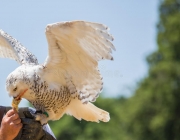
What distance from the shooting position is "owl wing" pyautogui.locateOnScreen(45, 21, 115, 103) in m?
5.33

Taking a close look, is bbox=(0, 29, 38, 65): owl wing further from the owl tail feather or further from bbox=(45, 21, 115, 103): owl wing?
the owl tail feather

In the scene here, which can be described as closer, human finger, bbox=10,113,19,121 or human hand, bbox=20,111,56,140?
human finger, bbox=10,113,19,121

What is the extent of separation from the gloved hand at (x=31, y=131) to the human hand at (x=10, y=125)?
12cm

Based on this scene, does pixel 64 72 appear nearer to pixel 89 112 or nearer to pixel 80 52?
pixel 80 52

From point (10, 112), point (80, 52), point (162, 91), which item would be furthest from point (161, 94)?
point (10, 112)

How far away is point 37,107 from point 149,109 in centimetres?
2597

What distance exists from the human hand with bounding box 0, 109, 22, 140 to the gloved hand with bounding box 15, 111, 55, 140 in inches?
4.7

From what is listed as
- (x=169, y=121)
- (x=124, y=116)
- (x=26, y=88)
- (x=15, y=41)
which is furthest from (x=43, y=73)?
(x=124, y=116)

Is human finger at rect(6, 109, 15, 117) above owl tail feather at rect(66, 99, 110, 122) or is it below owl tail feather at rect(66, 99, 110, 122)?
above

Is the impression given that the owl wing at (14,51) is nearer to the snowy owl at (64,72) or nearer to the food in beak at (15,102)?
the snowy owl at (64,72)

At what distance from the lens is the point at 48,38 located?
5.45 m

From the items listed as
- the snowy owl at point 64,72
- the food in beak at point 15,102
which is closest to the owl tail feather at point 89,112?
the snowy owl at point 64,72

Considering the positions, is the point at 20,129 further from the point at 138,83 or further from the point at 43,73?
the point at 138,83

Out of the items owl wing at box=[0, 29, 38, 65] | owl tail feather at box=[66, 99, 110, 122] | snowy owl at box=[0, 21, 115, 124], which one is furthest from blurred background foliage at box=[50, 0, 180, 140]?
snowy owl at box=[0, 21, 115, 124]
